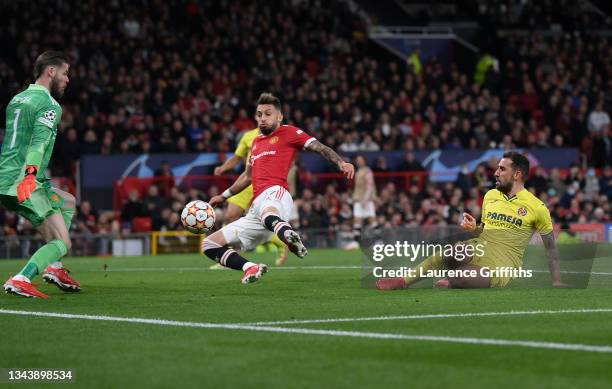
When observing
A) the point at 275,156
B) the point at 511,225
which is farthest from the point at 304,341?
the point at 275,156

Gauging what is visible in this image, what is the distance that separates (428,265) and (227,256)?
6.97 ft

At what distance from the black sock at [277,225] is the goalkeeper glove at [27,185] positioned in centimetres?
241

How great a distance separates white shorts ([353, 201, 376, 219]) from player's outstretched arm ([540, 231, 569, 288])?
14.8 meters

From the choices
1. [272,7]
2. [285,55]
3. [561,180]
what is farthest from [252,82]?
[561,180]

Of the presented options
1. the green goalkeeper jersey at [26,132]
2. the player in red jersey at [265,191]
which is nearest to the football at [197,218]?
the player in red jersey at [265,191]

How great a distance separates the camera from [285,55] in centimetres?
3322

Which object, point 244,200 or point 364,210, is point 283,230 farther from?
point 364,210

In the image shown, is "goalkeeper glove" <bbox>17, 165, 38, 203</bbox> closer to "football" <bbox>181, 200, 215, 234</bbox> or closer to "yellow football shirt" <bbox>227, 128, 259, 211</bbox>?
"football" <bbox>181, 200, 215, 234</bbox>

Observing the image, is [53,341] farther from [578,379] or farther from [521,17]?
[521,17]

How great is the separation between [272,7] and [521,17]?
10.2 m

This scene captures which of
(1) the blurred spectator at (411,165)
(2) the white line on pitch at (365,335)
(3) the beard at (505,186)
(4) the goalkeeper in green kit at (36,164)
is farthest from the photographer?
(1) the blurred spectator at (411,165)

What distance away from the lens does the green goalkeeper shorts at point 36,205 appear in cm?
1098

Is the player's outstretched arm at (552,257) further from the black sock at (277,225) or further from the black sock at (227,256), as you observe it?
the black sock at (227,256)

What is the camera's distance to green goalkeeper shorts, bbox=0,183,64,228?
432 inches
